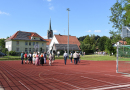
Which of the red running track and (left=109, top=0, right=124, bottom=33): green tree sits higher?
(left=109, top=0, right=124, bottom=33): green tree

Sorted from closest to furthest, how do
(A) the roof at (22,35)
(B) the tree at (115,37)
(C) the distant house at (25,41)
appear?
(B) the tree at (115,37) < (C) the distant house at (25,41) < (A) the roof at (22,35)

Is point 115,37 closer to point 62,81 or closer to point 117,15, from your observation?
point 117,15

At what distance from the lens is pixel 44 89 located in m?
6.05

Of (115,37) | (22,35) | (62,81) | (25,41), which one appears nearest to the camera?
(62,81)

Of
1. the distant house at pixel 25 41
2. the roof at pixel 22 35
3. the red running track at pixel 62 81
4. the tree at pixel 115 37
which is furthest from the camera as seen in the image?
the roof at pixel 22 35

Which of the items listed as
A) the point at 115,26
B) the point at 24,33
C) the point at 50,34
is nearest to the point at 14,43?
the point at 24,33

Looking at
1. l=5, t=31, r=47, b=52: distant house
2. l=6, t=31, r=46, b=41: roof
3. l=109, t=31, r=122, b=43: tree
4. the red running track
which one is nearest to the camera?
the red running track

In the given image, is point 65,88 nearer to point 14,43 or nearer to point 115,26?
point 115,26

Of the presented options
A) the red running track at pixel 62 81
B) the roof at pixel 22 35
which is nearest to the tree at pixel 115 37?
the red running track at pixel 62 81

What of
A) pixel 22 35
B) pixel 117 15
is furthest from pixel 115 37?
pixel 22 35

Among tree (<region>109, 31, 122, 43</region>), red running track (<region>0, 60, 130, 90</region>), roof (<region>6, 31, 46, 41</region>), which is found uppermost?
roof (<region>6, 31, 46, 41</region>)

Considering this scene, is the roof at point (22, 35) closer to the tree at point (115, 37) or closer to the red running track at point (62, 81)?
the tree at point (115, 37)

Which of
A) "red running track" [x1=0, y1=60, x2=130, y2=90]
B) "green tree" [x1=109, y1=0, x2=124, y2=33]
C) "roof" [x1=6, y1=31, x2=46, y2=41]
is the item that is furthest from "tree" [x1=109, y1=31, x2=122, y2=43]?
"roof" [x1=6, y1=31, x2=46, y2=41]

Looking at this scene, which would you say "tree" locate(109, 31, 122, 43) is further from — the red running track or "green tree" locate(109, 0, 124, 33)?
the red running track
